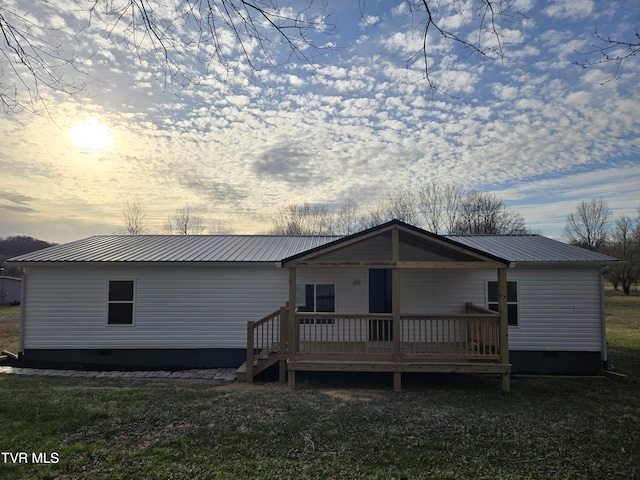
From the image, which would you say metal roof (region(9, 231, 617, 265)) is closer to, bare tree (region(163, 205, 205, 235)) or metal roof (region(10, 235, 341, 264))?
metal roof (region(10, 235, 341, 264))

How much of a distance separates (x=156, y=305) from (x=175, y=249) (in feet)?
6.50

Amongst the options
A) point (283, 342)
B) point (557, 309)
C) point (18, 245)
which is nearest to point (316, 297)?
point (283, 342)

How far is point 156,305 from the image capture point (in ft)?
34.3

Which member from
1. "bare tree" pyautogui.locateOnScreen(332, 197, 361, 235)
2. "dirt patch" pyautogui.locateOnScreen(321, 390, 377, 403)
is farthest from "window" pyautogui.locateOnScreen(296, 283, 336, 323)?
"bare tree" pyautogui.locateOnScreen(332, 197, 361, 235)

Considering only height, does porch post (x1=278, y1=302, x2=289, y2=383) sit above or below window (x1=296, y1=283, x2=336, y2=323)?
below

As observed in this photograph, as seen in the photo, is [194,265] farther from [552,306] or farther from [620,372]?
[620,372]

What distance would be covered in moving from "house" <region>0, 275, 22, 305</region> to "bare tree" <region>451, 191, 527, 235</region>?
38.0 metres

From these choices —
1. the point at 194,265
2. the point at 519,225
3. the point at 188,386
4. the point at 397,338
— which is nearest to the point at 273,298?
the point at 194,265

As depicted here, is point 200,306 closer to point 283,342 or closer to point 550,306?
point 283,342

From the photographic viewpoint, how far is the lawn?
423 centimetres

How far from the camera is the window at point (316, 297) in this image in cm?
1066

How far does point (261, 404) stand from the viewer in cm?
651

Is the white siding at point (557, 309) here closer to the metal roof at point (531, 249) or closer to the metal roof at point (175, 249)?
the metal roof at point (531, 249)

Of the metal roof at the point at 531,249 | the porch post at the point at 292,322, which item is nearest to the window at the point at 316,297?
the porch post at the point at 292,322
